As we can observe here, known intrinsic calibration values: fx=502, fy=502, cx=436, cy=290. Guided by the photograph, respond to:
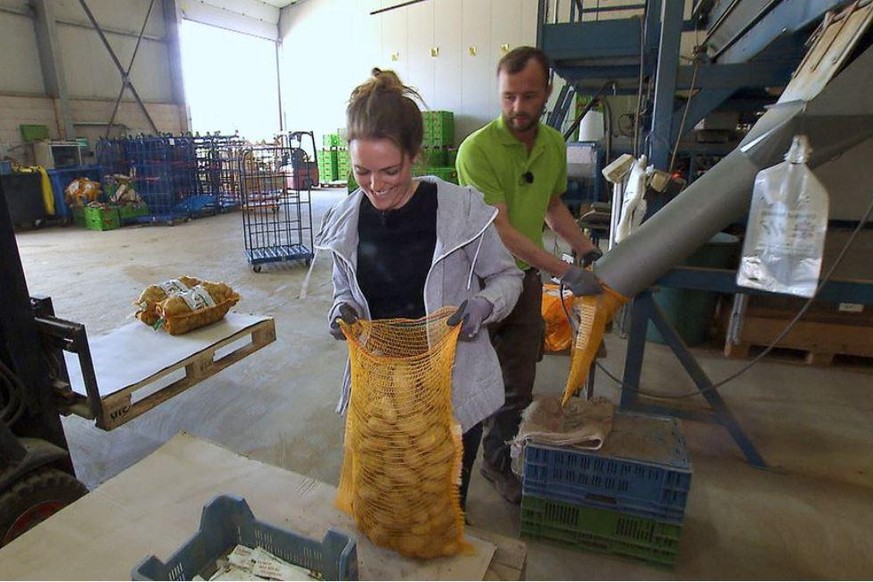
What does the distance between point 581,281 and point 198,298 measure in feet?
7.61

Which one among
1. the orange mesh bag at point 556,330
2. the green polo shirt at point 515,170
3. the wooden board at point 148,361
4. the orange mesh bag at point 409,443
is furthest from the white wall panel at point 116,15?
the orange mesh bag at point 409,443

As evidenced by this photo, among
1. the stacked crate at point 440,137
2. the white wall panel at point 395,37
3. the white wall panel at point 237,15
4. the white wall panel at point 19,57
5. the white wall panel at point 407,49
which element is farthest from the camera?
the white wall panel at point 395,37

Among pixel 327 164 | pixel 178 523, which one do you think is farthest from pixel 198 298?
pixel 327 164

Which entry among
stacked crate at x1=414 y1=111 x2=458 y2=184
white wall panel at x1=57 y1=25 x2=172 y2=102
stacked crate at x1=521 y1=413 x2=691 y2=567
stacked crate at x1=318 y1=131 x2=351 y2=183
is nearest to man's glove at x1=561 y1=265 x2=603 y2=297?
stacked crate at x1=521 y1=413 x2=691 y2=567

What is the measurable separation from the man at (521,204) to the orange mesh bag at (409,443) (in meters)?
0.68

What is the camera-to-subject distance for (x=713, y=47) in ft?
15.4

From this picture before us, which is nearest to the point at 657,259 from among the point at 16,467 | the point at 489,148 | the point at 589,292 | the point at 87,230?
the point at 589,292

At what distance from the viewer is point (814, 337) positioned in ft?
11.5

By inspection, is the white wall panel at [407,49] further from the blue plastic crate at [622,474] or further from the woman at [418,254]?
the woman at [418,254]

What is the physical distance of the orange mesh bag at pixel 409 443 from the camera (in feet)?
3.98

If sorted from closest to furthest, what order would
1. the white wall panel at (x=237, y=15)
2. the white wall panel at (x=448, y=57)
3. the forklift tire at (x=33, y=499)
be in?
1. the forklift tire at (x=33, y=499)
2. the white wall panel at (x=237, y=15)
3. the white wall panel at (x=448, y=57)

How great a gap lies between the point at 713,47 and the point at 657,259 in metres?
3.82

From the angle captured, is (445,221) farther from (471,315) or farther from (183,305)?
(183,305)

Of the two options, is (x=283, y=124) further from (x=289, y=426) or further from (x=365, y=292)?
(x=365, y=292)
